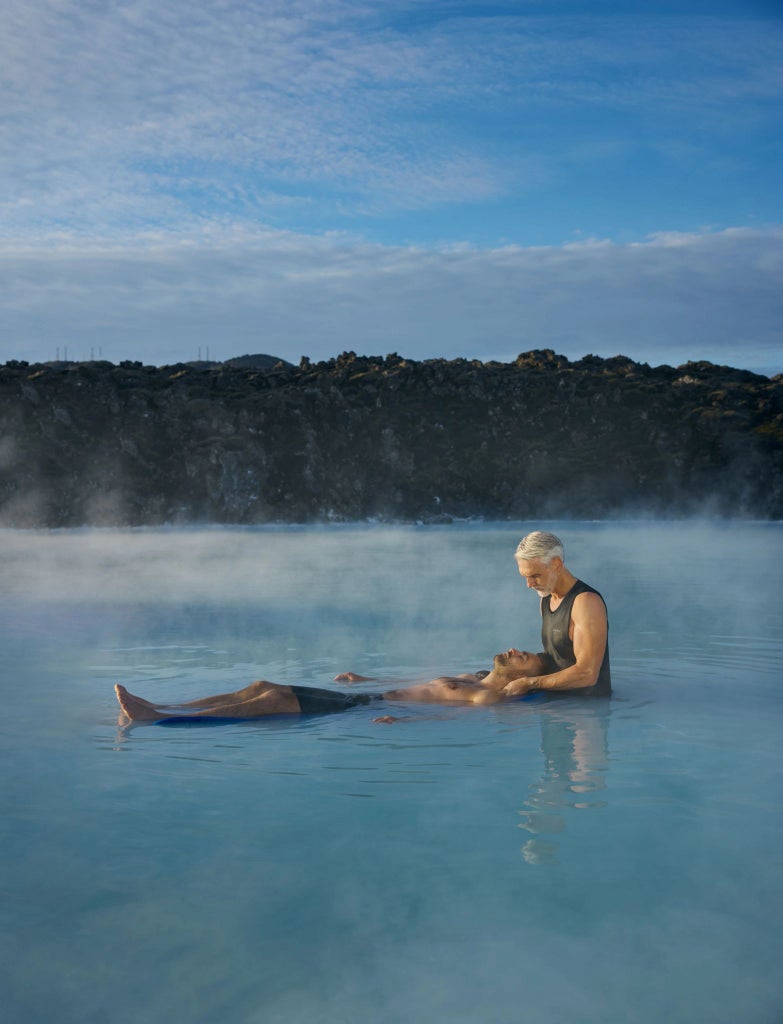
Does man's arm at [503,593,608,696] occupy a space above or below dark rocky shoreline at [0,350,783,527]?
below

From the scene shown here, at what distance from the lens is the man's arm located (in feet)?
22.5

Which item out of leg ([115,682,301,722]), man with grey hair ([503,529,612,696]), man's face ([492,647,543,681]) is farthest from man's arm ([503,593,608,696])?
leg ([115,682,301,722])

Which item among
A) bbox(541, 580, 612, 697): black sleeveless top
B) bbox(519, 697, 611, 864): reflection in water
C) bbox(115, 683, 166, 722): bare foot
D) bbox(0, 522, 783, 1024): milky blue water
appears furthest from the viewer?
bbox(541, 580, 612, 697): black sleeveless top

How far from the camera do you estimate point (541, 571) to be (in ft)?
22.5

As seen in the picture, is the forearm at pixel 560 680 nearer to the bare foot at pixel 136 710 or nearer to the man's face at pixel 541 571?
the man's face at pixel 541 571

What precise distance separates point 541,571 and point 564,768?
134 centimetres

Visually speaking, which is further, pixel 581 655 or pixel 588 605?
pixel 581 655

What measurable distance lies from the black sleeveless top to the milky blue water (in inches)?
10.7

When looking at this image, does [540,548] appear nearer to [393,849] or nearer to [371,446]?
[393,849]

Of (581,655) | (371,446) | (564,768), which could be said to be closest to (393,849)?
(564,768)

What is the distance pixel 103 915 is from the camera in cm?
396

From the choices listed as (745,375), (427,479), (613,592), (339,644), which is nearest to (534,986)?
(339,644)

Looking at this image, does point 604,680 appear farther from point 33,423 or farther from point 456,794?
point 33,423

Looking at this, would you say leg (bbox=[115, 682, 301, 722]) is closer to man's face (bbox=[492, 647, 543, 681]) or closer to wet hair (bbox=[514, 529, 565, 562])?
man's face (bbox=[492, 647, 543, 681])
